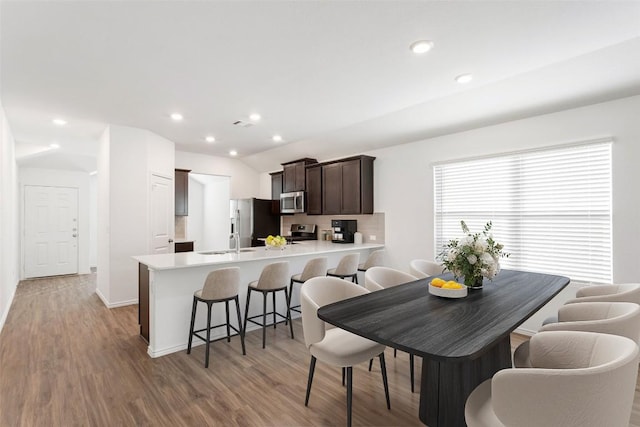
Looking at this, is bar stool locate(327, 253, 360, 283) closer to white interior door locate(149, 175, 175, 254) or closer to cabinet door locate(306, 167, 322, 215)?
cabinet door locate(306, 167, 322, 215)

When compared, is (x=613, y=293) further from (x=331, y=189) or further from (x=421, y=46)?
(x=331, y=189)

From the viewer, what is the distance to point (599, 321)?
5.67 feet

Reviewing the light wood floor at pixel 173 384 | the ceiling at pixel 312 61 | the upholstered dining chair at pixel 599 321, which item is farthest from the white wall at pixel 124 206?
the upholstered dining chair at pixel 599 321

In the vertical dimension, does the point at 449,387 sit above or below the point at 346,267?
below

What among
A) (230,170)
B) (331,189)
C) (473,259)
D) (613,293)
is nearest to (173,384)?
(473,259)

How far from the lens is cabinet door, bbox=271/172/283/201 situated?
23.0 feet

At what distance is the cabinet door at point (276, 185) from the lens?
7020 mm

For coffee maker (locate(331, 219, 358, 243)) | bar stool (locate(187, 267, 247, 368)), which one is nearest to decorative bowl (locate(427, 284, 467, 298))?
bar stool (locate(187, 267, 247, 368))

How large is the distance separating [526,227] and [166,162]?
18.1 feet

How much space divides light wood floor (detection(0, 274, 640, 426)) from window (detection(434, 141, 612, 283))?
3.66 feet

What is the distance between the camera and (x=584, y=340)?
57.6 inches

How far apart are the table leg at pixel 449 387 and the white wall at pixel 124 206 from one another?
4.55 meters

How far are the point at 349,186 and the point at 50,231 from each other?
6.69 m

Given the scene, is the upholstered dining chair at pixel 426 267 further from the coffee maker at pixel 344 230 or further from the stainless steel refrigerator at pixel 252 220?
the stainless steel refrigerator at pixel 252 220
